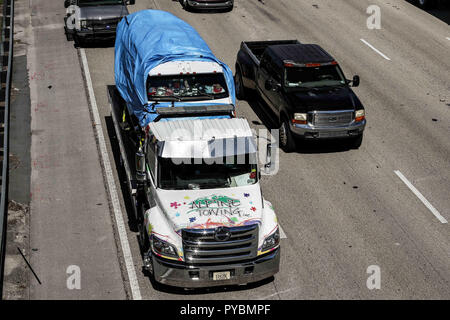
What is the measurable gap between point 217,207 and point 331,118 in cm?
574

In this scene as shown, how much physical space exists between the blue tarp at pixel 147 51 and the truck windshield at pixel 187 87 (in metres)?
0.18

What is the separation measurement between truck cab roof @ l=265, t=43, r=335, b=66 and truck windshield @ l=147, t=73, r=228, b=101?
2488 mm

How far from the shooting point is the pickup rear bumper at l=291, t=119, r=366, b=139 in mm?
15383

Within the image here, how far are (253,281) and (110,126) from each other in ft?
25.8

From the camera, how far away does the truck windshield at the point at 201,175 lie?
11.1m

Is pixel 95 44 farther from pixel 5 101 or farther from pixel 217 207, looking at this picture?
pixel 217 207

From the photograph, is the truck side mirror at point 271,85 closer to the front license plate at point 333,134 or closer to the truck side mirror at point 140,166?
the front license plate at point 333,134

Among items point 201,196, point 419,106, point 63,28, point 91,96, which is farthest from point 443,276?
point 63,28

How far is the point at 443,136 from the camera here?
55.5 ft

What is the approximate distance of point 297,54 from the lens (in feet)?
55.1

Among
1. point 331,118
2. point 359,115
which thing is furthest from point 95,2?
point 359,115

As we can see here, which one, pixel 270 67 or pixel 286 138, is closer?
pixel 286 138

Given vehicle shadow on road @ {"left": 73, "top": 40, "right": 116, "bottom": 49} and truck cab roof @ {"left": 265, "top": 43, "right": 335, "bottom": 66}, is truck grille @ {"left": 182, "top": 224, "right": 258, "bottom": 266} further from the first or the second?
vehicle shadow on road @ {"left": 73, "top": 40, "right": 116, "bottom": 49}

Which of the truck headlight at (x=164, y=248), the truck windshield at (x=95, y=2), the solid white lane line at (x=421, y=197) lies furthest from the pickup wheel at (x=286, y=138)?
the truck windshield at (x=95, y=2)
